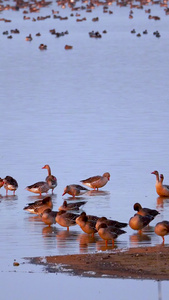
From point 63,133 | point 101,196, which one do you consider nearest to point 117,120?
point 63,133

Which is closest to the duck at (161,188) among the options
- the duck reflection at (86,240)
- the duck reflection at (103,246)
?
the duck reflection at (86,240)

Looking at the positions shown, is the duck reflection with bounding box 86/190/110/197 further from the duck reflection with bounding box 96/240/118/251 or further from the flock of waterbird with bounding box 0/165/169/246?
the duck reflection with bounding box 96/240/118/251

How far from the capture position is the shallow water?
14188mm

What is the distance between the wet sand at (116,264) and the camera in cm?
1095

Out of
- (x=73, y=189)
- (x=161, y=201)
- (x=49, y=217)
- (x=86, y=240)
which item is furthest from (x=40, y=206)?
(x=161, y=201)

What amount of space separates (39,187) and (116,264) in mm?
5672

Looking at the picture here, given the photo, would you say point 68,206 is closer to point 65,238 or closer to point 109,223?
point 65,238

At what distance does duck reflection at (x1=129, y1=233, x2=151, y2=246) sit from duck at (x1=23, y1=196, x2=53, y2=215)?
1853 millimetres

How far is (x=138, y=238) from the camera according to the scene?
44.5 ft

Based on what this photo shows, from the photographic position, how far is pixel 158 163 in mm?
19688

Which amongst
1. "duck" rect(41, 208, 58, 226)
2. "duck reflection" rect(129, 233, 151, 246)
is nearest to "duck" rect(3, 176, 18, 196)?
"duck" rect(41, 208, 58, 226)

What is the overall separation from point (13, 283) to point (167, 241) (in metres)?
2.95

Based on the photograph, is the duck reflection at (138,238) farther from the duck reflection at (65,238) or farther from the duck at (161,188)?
the duck at (161,188)

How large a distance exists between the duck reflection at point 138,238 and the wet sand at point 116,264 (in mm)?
912
